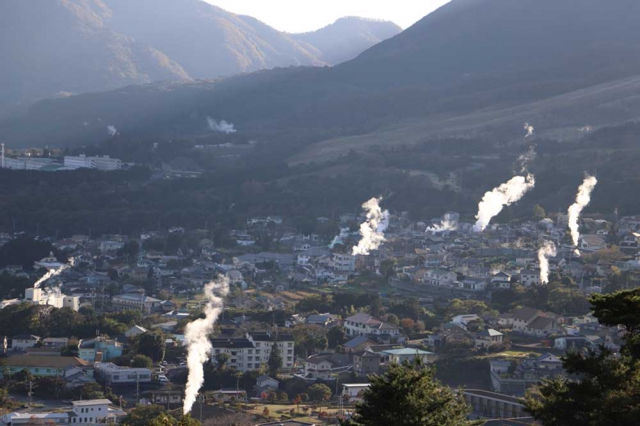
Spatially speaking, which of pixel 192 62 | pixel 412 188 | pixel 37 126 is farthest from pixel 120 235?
pixel 192 62

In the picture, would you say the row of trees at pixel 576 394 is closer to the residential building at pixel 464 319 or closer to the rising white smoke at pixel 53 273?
the residential building at pixel 464 319

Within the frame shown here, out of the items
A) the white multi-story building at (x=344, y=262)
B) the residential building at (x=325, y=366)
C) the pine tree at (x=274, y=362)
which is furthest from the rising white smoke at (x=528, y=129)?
the pine tree at (x=274, y=362)

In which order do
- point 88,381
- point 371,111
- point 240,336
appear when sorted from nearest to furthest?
1. point 88,381
2. point 240,336
3. point 371,111

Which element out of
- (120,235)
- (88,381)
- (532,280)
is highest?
(120,235)

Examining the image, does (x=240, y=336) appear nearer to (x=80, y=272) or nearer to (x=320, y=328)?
(x=320, y=328)

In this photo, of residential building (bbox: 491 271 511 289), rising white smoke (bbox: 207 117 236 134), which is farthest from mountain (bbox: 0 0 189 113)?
residential building (bbox: 491 271 511 289)

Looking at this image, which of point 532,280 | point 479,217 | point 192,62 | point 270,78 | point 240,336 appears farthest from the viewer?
point 192,62

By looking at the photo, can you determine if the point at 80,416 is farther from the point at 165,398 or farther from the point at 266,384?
the point at 266,384
